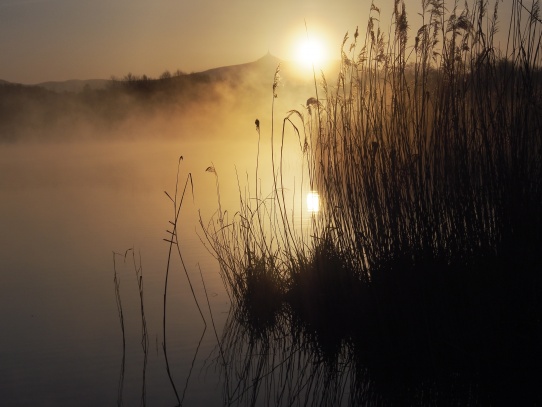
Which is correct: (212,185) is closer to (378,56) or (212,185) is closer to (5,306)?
(5,306)

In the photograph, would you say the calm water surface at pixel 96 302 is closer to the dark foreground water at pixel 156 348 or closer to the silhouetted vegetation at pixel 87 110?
the dark foreground water at pixel 156 348

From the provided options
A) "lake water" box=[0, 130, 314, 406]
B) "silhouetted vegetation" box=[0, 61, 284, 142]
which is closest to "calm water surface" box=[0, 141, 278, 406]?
"lake water" box=[0, 130, 314, 406]

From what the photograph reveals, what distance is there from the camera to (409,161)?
2580mm

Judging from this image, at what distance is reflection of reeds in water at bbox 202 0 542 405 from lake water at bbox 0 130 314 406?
0.84 ft

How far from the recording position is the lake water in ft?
8.06

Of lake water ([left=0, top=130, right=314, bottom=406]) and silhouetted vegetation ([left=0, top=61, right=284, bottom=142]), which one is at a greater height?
silhouetted vegetation ([left=0, top=61, right=284, bottom=142])

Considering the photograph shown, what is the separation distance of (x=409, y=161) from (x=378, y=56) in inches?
16.6

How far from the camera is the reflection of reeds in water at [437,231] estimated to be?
2264 millimetres

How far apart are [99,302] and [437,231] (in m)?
1.72

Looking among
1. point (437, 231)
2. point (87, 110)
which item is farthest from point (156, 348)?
point (87, 110)

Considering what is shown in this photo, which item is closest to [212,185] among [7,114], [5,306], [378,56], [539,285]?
[5,306]

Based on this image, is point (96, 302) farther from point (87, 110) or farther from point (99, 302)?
point (87, 110)

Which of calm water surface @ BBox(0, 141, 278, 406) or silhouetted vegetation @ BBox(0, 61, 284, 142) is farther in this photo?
silhouetted vegetation @ BBox(0, 61, 284, 142)

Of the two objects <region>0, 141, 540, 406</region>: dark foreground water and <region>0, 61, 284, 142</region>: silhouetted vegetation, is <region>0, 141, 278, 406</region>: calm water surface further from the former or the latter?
<region>0, 61, 284, 142</region>: silhouetted vegetation
